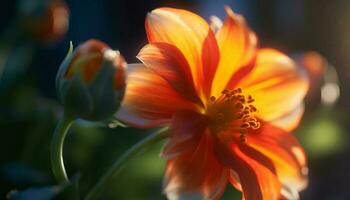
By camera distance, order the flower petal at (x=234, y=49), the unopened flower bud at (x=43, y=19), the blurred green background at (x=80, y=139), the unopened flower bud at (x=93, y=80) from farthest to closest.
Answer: the unopened flower bud at (x=43, y=19), the blurred green background at (x=80, y=139), the flower petal at (x=234, y=49), the unopened flower bud at (x=93, y=80)

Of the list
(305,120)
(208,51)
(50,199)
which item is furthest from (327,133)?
(50,199)

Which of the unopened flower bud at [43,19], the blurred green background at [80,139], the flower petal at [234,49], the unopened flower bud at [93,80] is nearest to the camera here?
the unopened flower bud at [93,80]

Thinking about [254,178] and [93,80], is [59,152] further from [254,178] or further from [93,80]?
[254,178]

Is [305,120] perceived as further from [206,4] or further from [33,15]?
[206,4]

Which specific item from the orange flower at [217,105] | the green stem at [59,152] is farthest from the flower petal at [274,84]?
the green stem at [59,152]

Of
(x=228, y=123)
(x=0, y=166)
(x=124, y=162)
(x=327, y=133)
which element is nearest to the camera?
(x=124, y=162)

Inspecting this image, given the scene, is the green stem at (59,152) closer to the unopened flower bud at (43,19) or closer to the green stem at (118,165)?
the green stem at (118,165)

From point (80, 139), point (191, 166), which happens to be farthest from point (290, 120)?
point (80, 139)
